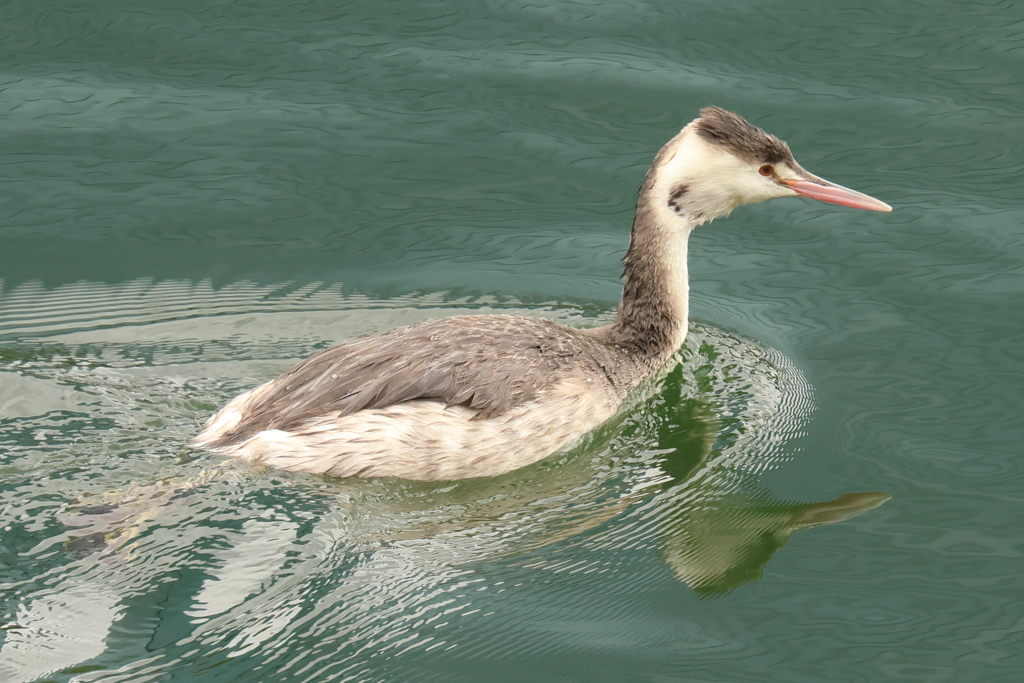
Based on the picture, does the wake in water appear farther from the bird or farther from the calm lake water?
the bird

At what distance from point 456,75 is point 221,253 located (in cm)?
255

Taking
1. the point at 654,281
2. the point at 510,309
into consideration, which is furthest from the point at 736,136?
the point at 510,309

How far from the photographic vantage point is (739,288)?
738 cm

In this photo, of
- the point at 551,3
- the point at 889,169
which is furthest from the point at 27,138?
the point at 889,169

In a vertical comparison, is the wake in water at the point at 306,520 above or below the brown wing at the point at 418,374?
below

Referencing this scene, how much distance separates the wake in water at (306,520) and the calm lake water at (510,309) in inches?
0.7

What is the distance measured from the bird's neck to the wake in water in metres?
0.34

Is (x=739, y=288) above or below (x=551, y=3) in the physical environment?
below

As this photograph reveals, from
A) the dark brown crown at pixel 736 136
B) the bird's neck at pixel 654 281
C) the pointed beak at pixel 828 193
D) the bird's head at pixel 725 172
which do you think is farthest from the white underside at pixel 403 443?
the pointed beak at pixel 828 193

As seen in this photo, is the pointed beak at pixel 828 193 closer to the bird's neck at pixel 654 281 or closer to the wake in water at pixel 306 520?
the bird's neck at pixel 654 281

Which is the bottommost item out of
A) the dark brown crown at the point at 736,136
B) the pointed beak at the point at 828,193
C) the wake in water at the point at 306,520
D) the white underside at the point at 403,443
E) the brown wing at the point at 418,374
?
the wake in water at the point at 306,520

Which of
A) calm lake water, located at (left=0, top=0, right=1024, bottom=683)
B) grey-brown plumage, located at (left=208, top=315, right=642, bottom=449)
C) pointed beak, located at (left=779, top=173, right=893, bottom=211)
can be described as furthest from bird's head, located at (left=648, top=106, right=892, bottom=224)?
grey-brown plumage, located at (left=208, top=315, right=642, bottom=449)

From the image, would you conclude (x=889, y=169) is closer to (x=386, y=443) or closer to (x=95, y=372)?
(x=386, y=443)

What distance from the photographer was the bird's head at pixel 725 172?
620 centimetres
